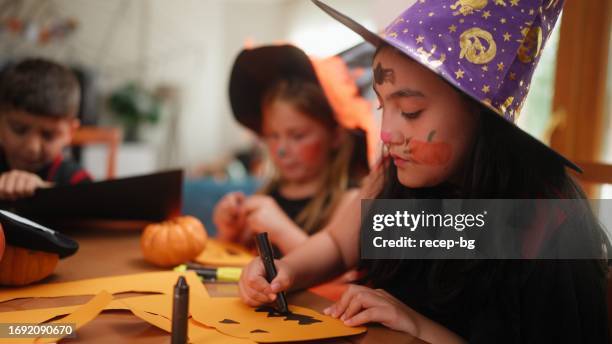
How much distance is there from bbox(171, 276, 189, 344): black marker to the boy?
626mm

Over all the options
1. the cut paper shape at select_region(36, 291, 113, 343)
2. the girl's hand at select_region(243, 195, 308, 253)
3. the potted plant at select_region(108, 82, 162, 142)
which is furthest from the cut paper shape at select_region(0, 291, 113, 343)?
the potted plant at select_region(108, 82, 162, 142)

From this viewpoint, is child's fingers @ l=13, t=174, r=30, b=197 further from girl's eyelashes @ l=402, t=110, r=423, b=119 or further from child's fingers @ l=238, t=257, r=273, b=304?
girl's eyelashes @ l=402, t=110, r=423, b=119

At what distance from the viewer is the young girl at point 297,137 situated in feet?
3.33

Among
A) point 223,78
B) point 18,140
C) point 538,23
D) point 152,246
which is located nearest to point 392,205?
point 538,23

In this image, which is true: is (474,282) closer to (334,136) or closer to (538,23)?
(538,23)

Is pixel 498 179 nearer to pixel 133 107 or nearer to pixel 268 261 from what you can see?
pixel 268 261

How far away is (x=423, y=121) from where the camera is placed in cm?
52

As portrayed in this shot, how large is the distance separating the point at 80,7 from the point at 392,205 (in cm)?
439

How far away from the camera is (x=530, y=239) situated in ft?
1.72

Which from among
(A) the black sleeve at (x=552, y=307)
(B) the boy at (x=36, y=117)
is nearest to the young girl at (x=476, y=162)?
(A) the black sleeve at (x=552, y=307)

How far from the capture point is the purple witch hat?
1.59 feet

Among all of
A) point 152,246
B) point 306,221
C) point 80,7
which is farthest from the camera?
point 80,7

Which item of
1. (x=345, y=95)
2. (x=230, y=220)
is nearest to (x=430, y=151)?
(x=345, y=95)

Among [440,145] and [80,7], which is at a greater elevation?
[80,7]
